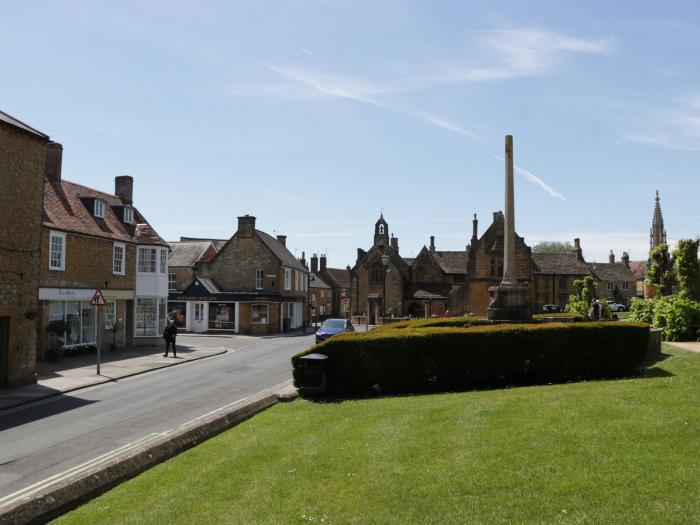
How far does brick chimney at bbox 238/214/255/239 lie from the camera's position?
5350 centimetres

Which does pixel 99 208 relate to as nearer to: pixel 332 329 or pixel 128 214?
pixel 128 214

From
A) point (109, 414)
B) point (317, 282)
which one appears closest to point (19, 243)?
point (109, 414)

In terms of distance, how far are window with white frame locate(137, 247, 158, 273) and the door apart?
53.1 feet

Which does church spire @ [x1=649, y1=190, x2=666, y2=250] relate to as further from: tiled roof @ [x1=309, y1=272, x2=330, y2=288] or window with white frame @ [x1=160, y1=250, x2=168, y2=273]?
window with white frame @ [x1=160, y1=250, x2=168, y2=273]

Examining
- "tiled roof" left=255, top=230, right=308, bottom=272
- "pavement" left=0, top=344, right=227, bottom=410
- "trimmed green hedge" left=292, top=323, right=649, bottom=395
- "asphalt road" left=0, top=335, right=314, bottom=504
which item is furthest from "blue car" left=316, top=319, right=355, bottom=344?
"tiled roof" left=255, top=230, right=308, bottom=272

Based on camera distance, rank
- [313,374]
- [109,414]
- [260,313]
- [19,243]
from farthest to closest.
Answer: [260,313] → [19,243] → [109,414] → [313,374]

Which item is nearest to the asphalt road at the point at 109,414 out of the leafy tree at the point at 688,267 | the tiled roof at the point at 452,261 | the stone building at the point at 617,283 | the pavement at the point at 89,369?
the pavement at the point at 89,369

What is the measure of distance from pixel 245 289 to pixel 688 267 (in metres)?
37.2

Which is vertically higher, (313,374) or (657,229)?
(657,229)

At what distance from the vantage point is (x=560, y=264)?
7494 cm

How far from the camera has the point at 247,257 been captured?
53.5 m

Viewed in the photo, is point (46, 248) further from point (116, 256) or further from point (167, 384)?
point (167, 384)

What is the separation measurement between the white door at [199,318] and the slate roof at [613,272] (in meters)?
68.6

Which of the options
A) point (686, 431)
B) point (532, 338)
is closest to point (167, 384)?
point (532, 338)
